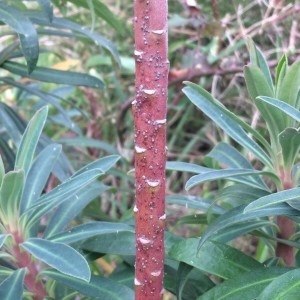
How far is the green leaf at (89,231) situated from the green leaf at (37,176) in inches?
3.2

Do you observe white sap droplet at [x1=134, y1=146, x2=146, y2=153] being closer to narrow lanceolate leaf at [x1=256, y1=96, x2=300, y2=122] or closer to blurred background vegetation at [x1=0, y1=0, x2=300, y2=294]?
narrow lanceolate leaf at [x1=256, y1=96, x2=300, y2=122]

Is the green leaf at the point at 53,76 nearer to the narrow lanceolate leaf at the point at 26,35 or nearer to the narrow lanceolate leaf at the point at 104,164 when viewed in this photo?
the narrow lanceolate leaf at the point at 26,35

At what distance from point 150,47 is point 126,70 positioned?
69.1 inches

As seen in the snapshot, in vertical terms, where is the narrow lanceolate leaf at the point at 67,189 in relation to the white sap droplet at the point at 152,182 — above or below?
below

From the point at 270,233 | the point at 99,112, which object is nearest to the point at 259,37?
the point at 99,112

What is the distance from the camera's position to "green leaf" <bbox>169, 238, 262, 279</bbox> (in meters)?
0.96

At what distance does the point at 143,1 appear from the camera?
76cm

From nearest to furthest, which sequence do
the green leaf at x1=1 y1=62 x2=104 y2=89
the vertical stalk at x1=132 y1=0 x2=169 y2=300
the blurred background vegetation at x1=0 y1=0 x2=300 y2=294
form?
1. the vertical stalk at x1=132 y1=0 x2=169 y2=300
2. the green leaf at x1=1 y1=62 x2=104 y2=89
3. the blurred background vegetation at x1=0 y1=0 x2=300 y2=294

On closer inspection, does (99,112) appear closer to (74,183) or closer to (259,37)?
(259,37)

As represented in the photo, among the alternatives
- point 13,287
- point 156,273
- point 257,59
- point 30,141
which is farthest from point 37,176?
point 257,59

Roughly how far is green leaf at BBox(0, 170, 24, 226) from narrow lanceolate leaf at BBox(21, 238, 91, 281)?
59 millimetres

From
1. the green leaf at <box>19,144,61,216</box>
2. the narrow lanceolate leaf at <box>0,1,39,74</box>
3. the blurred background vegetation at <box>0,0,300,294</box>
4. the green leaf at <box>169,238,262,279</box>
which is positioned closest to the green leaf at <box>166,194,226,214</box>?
the green leaf at <box>169,238,262,279</box>

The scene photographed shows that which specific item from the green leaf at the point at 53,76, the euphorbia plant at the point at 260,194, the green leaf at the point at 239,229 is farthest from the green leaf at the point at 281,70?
the green leaf at the point at 53,76

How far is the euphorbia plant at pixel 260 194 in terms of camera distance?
883mm
